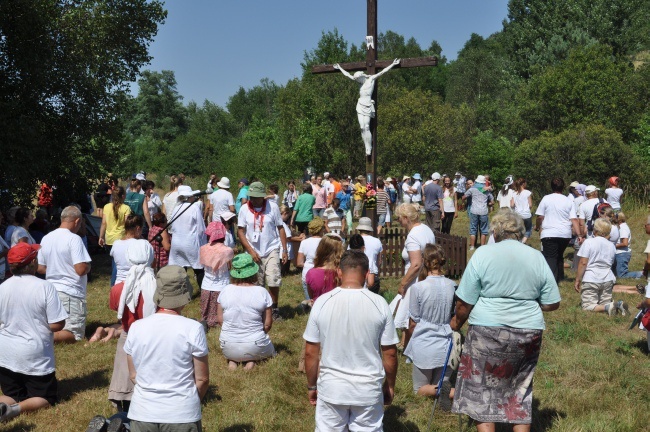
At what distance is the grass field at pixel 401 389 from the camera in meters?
5.49

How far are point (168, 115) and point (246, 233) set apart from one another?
68.8 metres

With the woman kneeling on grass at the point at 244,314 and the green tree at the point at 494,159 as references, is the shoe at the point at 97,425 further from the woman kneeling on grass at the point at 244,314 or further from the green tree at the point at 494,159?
the green tree at the point at 494,159

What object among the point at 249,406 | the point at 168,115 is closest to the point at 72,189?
the point at 249,406

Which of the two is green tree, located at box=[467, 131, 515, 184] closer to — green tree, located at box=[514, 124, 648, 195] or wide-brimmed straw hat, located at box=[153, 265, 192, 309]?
green tree, located at box=[514, 124, 648, 195]

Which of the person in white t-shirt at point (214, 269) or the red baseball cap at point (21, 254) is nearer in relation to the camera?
the red baseball cap at point (21, 254)

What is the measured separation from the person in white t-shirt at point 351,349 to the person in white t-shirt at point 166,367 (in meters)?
0.74

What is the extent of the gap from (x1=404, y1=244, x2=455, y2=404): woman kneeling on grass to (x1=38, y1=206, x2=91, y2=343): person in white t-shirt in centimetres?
379

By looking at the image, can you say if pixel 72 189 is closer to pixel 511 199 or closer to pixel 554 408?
pixel 511 199

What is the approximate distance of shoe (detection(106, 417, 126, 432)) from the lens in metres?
4.34

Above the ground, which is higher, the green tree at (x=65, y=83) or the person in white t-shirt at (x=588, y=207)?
the green tree at (x=65, y=83)

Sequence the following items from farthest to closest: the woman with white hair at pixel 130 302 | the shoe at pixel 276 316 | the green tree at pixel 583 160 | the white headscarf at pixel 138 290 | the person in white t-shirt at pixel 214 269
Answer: the green tree at pixel 583 160 < the shoe at pixel 276 316 < the person in white t-shirt at pixel 214 269 < the white headscarf at pixel 138 290 < the woman with white hair at pixel 130 302

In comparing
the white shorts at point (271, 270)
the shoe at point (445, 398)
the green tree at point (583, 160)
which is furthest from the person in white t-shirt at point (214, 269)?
the green tree at point (583, 160)

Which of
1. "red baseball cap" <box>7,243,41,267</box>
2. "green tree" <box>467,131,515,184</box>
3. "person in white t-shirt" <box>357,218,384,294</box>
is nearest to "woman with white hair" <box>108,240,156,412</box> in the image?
"red baseball cap" <box>7,243,41,267</box>

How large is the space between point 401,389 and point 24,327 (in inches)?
139
